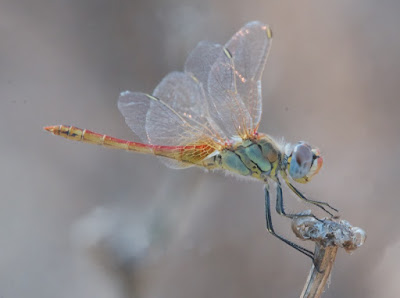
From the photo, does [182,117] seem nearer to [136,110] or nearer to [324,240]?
[136,110]

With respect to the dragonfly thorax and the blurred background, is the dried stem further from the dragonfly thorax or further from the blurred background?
the blurred background

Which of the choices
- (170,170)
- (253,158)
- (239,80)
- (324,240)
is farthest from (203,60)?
(324,240)

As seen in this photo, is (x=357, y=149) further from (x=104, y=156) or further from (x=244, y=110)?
(x=104, y=156)

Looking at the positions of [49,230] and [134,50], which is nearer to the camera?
[49,230]

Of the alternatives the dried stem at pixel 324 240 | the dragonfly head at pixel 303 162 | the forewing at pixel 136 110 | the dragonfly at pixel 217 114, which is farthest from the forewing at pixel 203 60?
the dried stem at pixel 324 240

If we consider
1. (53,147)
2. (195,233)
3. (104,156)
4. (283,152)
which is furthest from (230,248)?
(53,147)

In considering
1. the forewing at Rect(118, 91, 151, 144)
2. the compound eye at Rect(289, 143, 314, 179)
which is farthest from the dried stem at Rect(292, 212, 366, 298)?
the forewing at Rect(118, 91, 151, 144)
